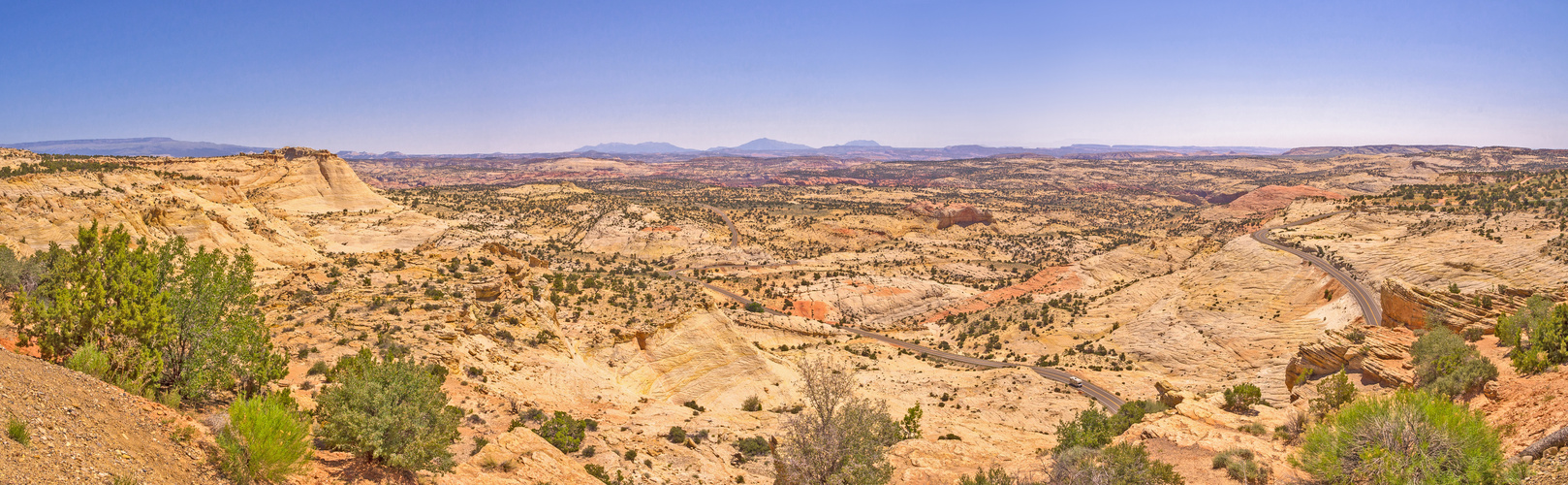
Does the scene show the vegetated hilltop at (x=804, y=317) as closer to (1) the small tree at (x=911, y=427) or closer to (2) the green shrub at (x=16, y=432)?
(1) the small tree at (x=911, y=427)

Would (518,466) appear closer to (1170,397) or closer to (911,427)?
(911,427)

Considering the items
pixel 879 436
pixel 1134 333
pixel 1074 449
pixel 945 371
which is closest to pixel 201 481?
pixel 879 436

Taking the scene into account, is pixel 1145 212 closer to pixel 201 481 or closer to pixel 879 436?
pixel 879 436

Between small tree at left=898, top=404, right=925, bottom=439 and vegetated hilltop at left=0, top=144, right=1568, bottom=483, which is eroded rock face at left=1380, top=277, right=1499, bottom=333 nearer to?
vegetated hilltop at left=0, top=144, right=1568, bottom=483

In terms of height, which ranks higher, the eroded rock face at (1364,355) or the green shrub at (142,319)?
the green shrub at (142,319)

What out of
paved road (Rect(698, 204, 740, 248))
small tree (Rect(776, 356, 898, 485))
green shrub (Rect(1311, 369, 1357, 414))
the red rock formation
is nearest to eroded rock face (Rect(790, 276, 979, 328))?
paved road (Rect(698, 204, 740, 248))

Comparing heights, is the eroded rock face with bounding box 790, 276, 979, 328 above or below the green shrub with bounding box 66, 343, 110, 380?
below

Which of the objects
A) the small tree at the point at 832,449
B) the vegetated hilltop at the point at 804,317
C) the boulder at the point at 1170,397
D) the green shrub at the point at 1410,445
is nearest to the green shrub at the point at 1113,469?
the vegetated hilltop at the point at 804,317
